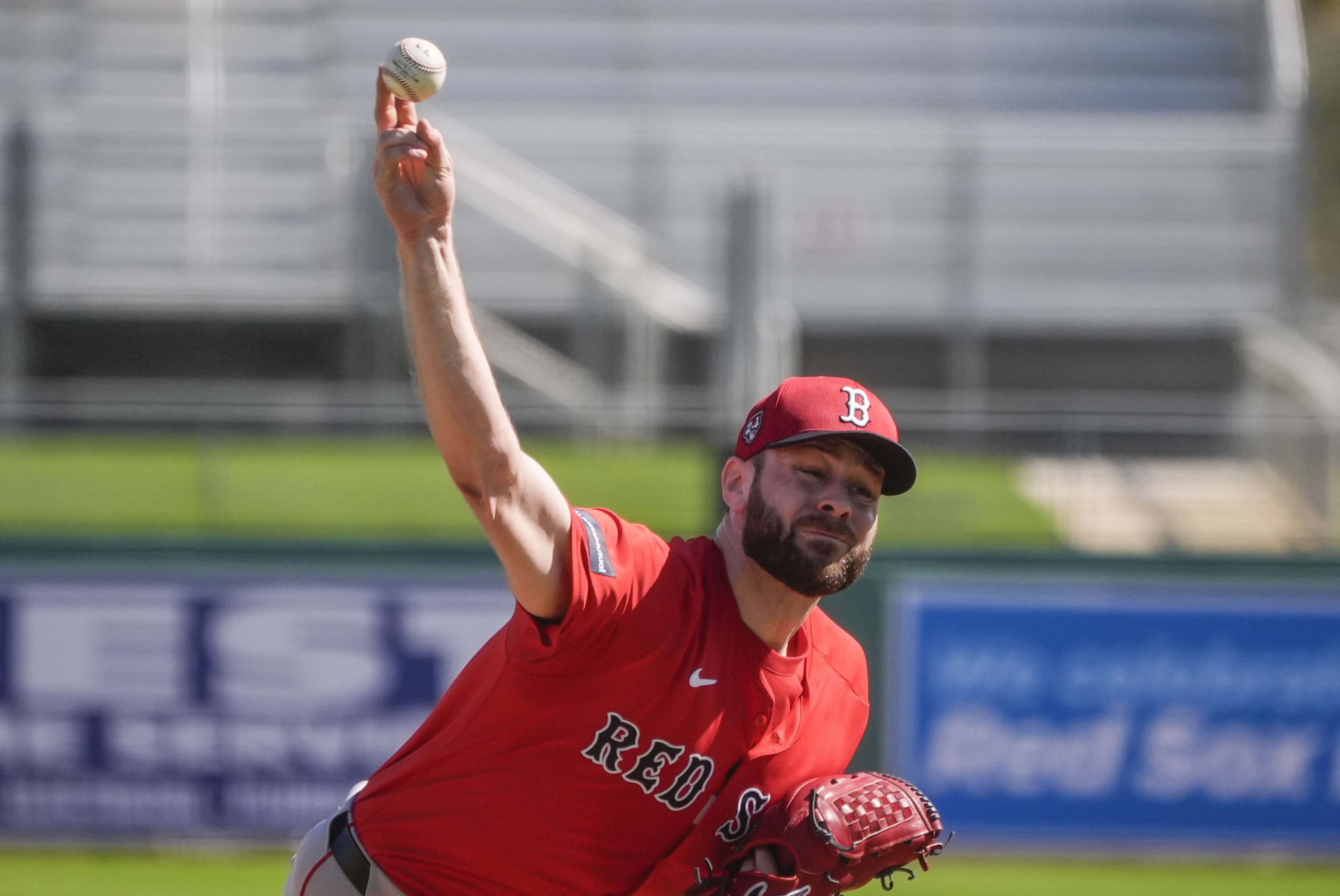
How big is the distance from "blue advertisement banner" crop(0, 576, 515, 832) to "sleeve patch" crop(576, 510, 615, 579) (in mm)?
4663

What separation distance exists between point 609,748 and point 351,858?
2.18 ft

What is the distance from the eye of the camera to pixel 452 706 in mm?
3217

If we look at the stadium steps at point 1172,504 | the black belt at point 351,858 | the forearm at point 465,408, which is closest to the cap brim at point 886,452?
the forearm at point 465,408

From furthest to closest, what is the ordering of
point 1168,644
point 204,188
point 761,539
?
point 204,188, point 1168,644, point 761,539

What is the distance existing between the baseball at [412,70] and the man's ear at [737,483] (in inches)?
39.0

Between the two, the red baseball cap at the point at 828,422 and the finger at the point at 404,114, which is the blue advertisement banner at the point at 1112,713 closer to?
the red baseball cap at the point at 828,422

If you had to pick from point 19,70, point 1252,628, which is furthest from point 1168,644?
point 19,70

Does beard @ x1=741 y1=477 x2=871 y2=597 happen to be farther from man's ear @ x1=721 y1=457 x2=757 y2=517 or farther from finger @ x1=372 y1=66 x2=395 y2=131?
finger @ x1=372 y1=66 x2=395 y2=131

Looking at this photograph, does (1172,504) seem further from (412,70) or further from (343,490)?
(412,70)

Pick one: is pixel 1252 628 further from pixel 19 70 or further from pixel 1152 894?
pixel 19 70

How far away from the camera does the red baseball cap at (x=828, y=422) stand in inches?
121

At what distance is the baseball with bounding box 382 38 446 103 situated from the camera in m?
2.59

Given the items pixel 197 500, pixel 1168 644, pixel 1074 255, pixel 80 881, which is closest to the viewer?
pixel 80 881

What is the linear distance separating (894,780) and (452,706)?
0.97 m
